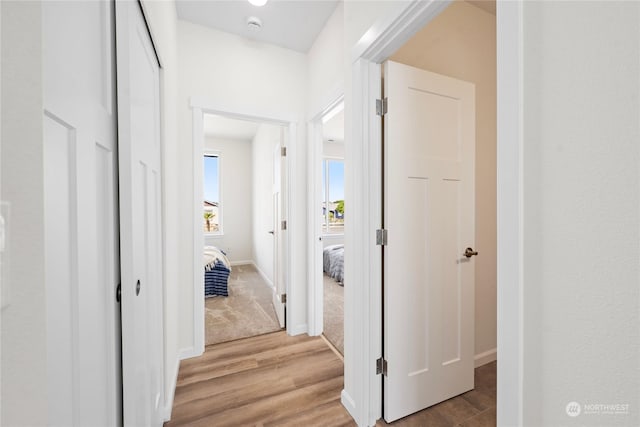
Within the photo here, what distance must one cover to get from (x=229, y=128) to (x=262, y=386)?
4370mm

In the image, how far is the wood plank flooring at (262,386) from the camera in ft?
4.96

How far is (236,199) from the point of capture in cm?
585

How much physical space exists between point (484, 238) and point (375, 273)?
1.11 meters

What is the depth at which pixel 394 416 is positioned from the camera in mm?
1466

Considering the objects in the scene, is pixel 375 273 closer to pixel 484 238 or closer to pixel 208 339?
pixel 484 238

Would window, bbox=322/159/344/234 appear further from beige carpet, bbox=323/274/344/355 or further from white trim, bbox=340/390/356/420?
white trim, bbox=340/390/356/420

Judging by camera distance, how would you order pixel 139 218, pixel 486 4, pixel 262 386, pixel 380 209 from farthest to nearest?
pixel 486 4
pixel 262 386
pixel 380 209
pixel 139 218

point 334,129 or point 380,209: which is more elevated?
point 334,129

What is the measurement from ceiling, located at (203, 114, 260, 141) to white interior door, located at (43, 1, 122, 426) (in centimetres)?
377

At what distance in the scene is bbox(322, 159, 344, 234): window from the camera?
579 cm

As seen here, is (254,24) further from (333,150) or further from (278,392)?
(333,150)

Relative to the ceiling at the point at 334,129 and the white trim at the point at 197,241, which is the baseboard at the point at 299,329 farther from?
the ceiling at the point at 334,129
